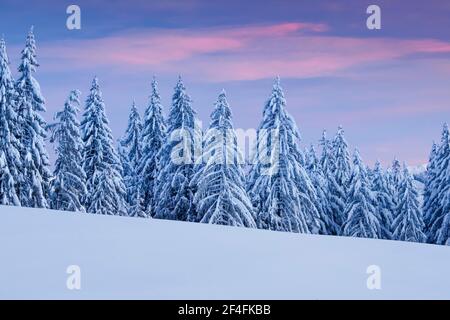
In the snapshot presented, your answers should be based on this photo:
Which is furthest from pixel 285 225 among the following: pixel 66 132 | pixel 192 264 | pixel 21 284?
pixel 21 284

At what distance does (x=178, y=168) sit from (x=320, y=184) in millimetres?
11478

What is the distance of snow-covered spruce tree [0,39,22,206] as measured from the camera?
35.6m

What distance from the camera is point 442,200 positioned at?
139 feet

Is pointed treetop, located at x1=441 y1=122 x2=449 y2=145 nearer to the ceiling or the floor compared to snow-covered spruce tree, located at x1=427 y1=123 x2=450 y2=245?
nearer to the ceiling

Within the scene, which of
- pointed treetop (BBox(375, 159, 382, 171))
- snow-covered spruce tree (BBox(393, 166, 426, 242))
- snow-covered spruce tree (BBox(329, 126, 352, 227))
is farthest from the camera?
pointed treetop (BBox(375, 159, 382, 171))

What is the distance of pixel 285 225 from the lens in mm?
38312

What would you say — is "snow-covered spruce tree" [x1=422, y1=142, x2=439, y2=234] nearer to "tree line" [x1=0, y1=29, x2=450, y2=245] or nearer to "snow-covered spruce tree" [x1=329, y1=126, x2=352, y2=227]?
"tree line" [x1=0, y1=29, x2=450, y2=245]

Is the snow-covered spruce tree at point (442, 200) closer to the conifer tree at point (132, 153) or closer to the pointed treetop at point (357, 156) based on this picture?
the pointed treetop at point (357, 156)

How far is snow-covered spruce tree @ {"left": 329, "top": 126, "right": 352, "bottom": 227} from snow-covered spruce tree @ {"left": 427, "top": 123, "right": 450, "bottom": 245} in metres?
5.83

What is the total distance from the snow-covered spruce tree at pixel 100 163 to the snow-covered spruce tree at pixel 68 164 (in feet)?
3.10

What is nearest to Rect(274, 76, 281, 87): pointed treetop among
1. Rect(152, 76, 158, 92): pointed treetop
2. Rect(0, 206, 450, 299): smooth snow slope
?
Rect(152, 76, 158, 92): pointed treetop

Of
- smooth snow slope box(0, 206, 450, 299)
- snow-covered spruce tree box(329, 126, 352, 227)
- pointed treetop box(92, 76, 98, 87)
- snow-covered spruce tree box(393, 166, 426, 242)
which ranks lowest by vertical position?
smooth snow slope box(0, 206, 450, 299)

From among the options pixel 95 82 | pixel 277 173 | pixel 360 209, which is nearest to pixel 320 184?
pixel 360 209

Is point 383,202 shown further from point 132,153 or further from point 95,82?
point 95,82
